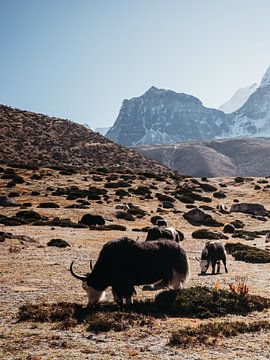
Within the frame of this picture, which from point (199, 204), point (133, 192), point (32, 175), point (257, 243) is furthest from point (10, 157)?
point (257, 243)

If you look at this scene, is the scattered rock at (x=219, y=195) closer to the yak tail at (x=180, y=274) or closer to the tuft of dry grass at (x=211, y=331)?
the yak tail at (x=180, y=274)

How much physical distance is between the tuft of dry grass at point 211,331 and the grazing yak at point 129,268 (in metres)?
2.38

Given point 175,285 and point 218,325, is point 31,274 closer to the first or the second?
point 175,285

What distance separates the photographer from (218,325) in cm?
1279

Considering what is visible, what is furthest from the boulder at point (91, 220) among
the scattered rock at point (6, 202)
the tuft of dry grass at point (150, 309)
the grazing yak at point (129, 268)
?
the grazing yak at point (129, 268)

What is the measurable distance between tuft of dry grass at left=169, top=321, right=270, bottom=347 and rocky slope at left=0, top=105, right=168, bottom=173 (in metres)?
76.0

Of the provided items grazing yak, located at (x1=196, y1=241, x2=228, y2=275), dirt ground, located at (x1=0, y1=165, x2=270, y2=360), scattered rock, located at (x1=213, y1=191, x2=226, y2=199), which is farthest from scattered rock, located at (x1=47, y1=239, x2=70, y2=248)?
scattered rock, located at (x1=213, y1=191, x2=226, y2=199)

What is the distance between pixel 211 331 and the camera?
12312 mm

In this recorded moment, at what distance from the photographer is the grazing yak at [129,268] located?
557 inches

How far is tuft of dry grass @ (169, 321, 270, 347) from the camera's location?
1152 cm

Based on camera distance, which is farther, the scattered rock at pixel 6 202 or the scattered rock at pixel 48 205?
the scattered rock at pixel 48 205

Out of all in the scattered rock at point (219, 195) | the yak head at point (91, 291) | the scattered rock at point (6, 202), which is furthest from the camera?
the scattered rock at point (219, 195)

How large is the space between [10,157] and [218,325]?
78373mm

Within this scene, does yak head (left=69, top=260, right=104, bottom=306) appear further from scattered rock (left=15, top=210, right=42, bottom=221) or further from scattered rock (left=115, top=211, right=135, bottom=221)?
scattered rock (left=115, top=211, right=135, bottom=221)
